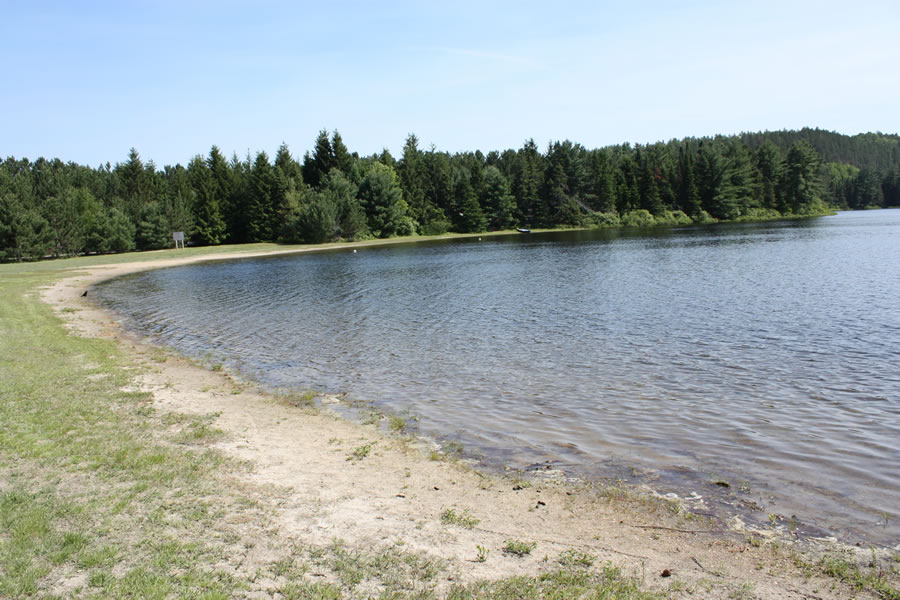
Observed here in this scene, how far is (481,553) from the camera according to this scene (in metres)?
6.15

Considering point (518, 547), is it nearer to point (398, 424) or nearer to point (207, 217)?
point (398, 424)

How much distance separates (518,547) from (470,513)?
1.14 metres

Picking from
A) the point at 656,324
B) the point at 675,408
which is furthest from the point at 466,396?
the point at 656,324

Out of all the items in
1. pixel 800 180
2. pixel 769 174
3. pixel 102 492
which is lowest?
pixel 102 492

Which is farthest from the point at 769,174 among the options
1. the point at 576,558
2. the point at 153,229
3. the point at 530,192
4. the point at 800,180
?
the point at 576,558

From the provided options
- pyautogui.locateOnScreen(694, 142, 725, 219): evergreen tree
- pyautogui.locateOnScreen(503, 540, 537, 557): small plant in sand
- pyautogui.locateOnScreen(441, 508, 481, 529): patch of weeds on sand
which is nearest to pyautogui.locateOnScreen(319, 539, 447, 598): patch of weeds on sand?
pyautogui.locateOnScreen(503, 540, 537, 557): small plant in sand

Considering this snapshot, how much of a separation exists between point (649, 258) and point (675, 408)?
39.6 metres

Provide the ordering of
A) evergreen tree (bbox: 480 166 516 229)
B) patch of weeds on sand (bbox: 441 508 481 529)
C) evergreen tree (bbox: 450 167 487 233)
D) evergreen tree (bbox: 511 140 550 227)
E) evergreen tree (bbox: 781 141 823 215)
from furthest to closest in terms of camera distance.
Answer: evergreen tree (bbox: 781 141 823 215) < evergreen tree (bbox: 511 140 550 227) < evergreen tree (bbox: 480 166 516 229) < evergreen tree (bbox: 450 167 487 233) < patch of weeds on sand (bbox: 441 508 481 529)

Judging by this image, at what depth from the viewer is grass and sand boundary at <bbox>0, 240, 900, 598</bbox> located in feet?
18.1

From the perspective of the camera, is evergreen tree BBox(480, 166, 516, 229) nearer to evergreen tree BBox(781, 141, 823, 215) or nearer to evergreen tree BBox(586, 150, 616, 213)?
evergreen tree BBox(586, 150, 616, 213)

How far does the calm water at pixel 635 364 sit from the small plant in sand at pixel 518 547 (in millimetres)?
2780

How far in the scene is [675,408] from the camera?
39.1 ft

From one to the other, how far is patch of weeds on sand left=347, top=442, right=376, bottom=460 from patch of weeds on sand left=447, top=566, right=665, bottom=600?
14.3ft

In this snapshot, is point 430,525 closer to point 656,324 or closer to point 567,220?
point 656,324
